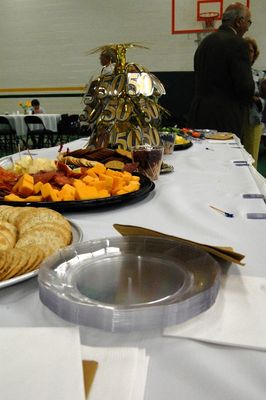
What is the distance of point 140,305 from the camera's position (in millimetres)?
370

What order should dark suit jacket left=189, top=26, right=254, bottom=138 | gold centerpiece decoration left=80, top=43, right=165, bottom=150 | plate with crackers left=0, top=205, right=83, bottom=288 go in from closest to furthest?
1. plate with crackers left=0, top=205, right=83, bottom=288
2. gold centerpiece decoration left=80, top=43, right=165, bottom=150
3. dark suit jacket left=189, top=26, right=254, bottom=138

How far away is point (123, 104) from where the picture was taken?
1.38m

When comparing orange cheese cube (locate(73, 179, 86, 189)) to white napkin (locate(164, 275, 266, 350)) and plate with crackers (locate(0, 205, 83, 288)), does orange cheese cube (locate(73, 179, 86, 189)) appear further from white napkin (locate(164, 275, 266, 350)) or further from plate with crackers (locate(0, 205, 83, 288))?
white napkin (locate(164, 275, 266, 350))

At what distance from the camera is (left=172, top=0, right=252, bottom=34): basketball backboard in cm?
575

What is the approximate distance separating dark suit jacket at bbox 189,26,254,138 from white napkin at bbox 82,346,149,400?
2.27m

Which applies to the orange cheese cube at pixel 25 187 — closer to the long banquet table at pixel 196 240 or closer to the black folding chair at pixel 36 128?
the long banquet table at pixel 196 240

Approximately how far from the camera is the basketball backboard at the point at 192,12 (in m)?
5.75

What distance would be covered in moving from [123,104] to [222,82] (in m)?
1.31

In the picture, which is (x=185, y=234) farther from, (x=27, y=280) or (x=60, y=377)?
(x=60, y=377)

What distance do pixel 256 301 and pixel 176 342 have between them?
12 centimetres

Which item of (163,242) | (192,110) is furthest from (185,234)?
(192,110)

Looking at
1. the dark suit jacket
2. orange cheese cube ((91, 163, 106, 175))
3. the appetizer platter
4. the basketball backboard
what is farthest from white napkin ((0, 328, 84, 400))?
the basketball backboard

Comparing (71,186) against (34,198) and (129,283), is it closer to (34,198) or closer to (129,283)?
(34,198)

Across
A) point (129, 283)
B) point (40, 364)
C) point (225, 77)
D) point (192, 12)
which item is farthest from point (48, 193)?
point (192, 12)
